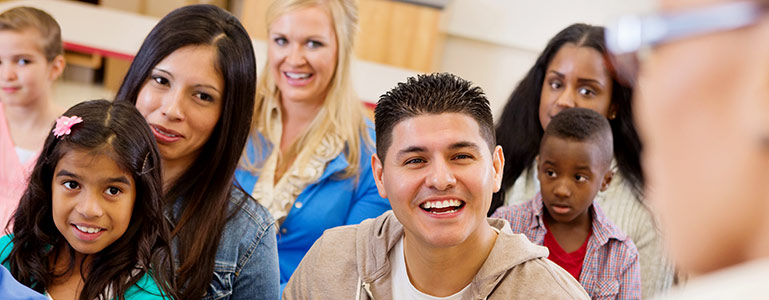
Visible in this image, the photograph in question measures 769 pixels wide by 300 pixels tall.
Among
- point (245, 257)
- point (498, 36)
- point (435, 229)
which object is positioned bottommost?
point (245, 257)

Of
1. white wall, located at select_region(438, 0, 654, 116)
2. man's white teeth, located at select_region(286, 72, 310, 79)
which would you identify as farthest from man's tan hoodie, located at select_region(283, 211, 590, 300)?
white wall, located at select_region(438, 0, 654, 116)

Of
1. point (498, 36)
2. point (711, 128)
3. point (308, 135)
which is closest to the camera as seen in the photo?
point (711, 128)

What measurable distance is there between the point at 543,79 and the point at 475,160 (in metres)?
1.02

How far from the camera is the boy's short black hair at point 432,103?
184 cm

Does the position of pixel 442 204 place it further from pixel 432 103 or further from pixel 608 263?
pixel 608 263

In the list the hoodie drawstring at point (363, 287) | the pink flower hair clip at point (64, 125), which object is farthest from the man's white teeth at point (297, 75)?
the hoodie drawstring at point (363, 287)

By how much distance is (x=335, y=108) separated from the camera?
8.84ft

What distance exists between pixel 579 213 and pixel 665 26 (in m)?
1.73

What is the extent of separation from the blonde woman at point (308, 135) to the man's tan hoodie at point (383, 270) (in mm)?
540

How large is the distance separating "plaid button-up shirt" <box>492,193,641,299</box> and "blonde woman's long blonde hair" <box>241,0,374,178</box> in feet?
2.40

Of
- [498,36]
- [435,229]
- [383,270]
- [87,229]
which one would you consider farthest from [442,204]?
[498,36]

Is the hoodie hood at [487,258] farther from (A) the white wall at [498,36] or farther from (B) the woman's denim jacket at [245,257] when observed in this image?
(A) the white wall at [498,36]

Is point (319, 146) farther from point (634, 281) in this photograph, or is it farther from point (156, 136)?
point (634, 281)

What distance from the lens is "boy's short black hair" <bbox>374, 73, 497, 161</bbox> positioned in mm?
1836
